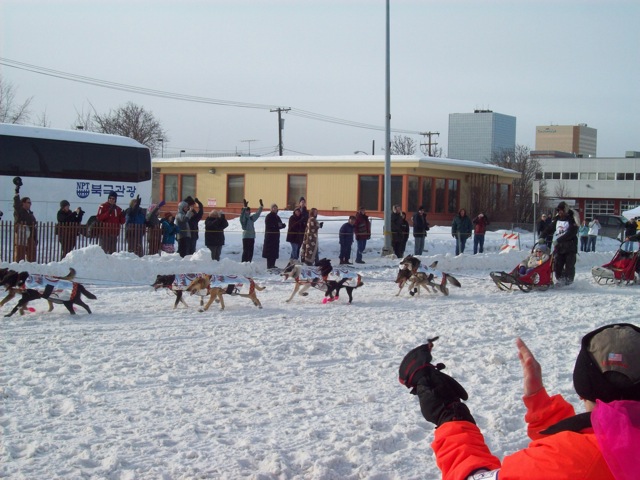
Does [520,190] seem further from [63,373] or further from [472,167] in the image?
[63,373]

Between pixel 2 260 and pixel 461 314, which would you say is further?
pixel 2 260

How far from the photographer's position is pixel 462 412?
238 cm

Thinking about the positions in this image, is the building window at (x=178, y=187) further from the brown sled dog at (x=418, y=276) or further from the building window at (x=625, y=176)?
the building window at (x=625, y=176)

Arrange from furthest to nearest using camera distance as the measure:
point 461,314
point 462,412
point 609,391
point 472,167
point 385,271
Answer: point 472,167, point 385,271, point 461,314, point 462,412, point 609,391

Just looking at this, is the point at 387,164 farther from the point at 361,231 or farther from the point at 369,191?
the point at 369,191

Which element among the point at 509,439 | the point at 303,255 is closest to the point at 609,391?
the point at 509,439

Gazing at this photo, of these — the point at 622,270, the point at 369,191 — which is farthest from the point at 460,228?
the point at 369,191

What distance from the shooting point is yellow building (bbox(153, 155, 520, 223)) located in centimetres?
2956

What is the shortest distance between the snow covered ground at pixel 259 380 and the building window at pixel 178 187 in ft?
72.3

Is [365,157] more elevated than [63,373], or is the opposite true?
[365,157]

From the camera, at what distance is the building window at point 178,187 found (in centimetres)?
3331

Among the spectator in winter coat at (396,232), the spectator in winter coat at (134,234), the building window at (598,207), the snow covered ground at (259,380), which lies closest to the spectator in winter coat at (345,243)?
the spectator in winter coat at (396,232)

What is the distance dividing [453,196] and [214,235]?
18993 mm

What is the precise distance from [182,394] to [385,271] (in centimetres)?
981
